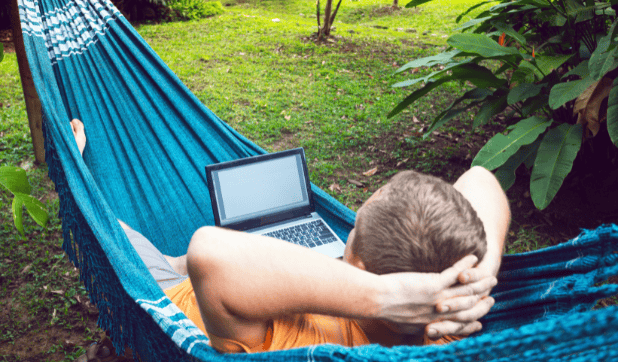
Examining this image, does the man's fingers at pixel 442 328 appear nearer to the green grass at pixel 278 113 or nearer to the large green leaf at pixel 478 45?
the green grass at pixel 278 113

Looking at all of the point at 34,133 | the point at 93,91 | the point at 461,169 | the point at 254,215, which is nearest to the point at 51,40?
the point at 93,91

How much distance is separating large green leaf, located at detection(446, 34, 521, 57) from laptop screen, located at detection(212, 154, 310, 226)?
1171 millimetres

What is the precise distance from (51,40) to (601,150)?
9.43 feet

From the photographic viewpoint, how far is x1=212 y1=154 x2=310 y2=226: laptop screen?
1.52 metres

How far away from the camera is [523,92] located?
2131mm

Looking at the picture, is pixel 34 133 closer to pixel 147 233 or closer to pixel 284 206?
pixel 147 233

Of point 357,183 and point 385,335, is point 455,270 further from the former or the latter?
point 357,183

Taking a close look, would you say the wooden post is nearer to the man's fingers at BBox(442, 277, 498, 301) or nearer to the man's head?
the man's head

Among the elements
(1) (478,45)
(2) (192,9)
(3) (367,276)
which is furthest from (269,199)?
(2) (192,9)

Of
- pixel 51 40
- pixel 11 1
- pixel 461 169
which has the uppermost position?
pixel 11 1

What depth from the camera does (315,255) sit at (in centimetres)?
68

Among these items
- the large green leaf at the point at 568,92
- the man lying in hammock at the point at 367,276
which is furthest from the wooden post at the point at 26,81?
the large green leaf at the point at 568,92

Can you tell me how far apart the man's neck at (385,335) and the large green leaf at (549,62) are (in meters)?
1.86

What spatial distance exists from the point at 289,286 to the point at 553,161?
5.59ft
